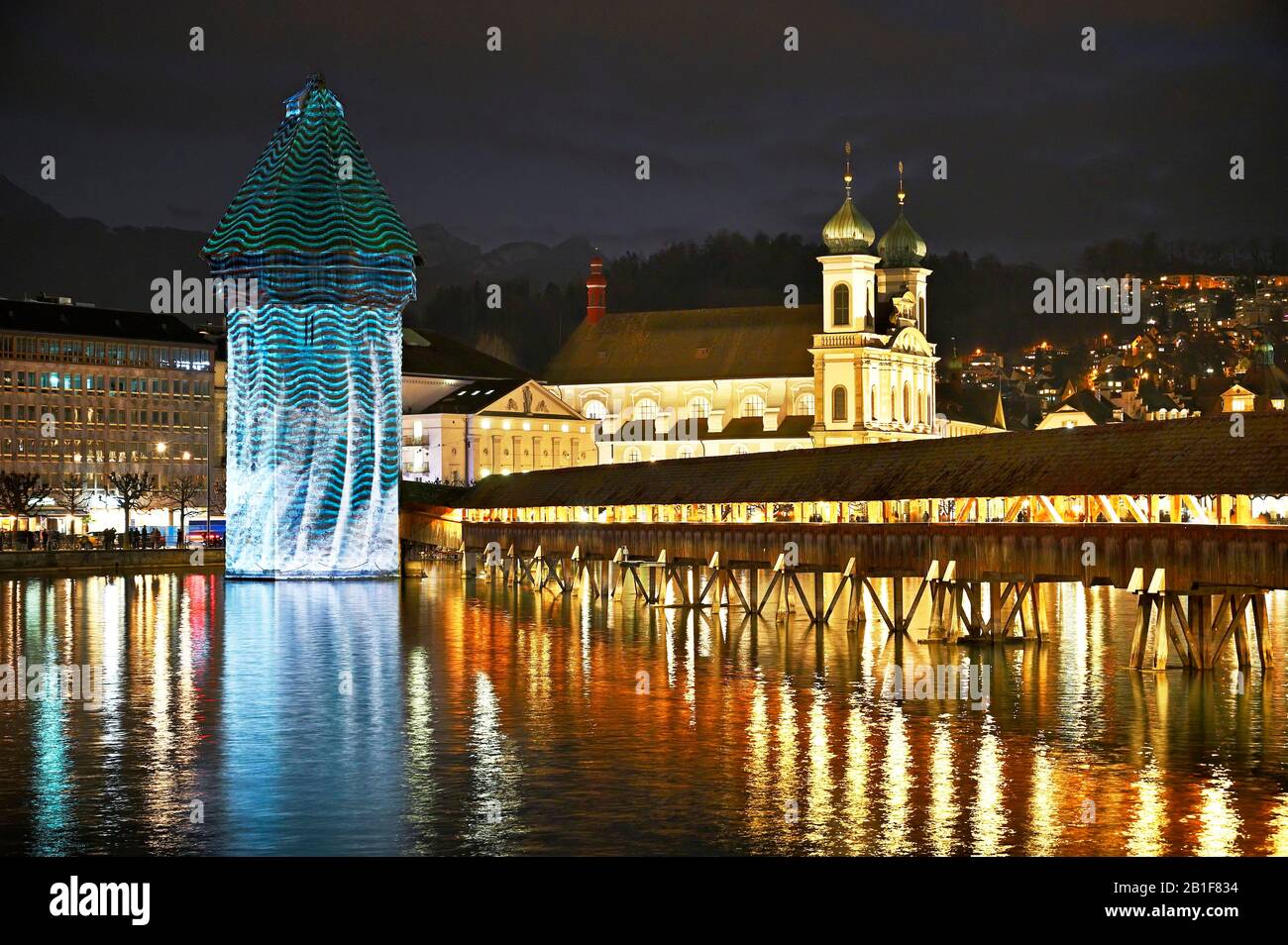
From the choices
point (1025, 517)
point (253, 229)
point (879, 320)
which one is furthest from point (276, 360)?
point (879, 320)

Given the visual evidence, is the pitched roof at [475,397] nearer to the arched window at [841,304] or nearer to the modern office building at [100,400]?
the modern office building at [100,400]

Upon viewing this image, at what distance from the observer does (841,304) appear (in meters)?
148

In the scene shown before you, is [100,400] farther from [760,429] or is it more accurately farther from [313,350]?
[313,350]

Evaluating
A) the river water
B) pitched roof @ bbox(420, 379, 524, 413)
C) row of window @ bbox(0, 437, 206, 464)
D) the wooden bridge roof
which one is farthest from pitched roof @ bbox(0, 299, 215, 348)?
the river water

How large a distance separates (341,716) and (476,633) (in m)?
21.1

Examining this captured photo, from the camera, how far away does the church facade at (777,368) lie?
146625 millimetres

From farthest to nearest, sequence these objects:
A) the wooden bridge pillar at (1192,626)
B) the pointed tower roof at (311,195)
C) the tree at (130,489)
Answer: the tree at (130,489)
the pointed tower roof at (311,195)
the wooden bridge pillar at (1192,626)

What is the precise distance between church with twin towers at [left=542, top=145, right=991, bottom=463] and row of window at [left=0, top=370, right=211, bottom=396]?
3340cm

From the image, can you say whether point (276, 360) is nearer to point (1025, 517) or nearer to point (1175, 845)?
point (1025, 517)

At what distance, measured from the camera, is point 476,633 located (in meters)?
65.0

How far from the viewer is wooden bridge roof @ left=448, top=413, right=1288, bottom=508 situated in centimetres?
4378

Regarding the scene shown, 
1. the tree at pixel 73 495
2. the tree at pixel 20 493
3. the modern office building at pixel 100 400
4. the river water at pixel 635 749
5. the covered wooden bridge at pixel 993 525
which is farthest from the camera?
the modern office building at pixel 100 400

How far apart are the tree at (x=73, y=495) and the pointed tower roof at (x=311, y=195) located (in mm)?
54420

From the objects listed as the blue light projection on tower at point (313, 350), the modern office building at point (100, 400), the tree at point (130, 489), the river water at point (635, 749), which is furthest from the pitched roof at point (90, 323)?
the river water at point (635, 749)
